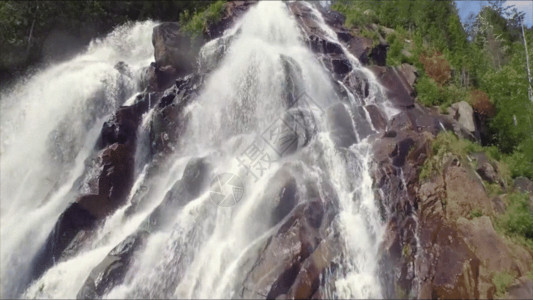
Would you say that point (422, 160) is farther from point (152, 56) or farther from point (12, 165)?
point (12, 165)

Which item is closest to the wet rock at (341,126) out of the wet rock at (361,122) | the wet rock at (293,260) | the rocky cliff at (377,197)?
the rocky cliff at (377,197)

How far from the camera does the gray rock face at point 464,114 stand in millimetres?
19953

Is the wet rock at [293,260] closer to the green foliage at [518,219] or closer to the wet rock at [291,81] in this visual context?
the green foliage at [518,219]

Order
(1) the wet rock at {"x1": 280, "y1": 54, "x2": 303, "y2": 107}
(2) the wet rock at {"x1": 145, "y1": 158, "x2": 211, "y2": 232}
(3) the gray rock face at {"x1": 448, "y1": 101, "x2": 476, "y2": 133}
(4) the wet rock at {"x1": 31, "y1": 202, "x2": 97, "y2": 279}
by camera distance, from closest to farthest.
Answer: (2) the wet rock at {"x1": 145, "y1": 158, "x2": 211, "y2": 232} < (4) the wet rock at {"x1": 31, "y1": 202, "x2": 97, "y2": 279} < (1) the wet rock at {"x1": 280, "y1": 54, "x2": 303, "y2": 107} < (3) the gray rock face at {"x1": 448, "y1": 101, "x2": 476, "y2": 133}

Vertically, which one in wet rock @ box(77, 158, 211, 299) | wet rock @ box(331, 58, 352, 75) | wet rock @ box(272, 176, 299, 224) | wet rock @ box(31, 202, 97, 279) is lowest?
wet rock @ box(31, 202, 97, 279)

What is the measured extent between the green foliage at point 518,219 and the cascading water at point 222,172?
4249 mm

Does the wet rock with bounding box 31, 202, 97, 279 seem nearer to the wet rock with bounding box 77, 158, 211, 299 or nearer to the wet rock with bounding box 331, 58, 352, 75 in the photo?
the wet rock with bounding box 77, 158, 211, 299

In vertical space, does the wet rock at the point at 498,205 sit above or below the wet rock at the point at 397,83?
below

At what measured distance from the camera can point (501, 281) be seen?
1226cm

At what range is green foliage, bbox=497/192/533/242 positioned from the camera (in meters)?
13.8

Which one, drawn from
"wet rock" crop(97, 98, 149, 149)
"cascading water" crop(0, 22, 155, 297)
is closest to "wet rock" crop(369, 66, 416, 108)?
"wet rock" crop(97, 98, 149, 149)

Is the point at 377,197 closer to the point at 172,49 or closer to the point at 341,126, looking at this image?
the point at 341,126

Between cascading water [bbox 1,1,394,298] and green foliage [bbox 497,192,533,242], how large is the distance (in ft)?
13.9

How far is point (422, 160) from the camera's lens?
16.1 meters
